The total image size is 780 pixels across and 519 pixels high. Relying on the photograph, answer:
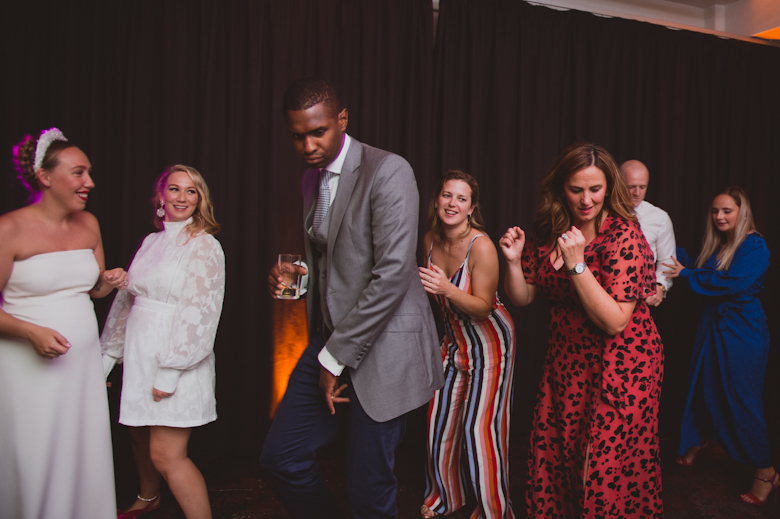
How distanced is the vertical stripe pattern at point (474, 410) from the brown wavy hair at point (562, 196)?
0.39m

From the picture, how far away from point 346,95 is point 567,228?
1.90m

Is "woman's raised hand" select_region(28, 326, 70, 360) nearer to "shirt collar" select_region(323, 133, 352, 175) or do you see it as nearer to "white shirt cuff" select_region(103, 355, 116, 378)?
"white shirt cuff" select_region(103, 355, 116, 378)

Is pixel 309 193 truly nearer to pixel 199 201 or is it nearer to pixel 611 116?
pixel 199 201

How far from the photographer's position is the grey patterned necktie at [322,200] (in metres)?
1.60

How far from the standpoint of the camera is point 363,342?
144 centimetres

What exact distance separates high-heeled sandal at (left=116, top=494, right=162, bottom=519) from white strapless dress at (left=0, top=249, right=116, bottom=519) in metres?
0.50

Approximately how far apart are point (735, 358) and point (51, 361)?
3.34 m

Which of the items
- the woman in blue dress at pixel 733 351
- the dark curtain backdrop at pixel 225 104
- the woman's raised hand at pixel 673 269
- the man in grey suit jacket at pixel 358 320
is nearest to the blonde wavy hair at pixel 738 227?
the woman in blue dress at pixel 733 351

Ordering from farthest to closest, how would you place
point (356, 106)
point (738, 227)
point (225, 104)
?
point (356, 106) < point (225, 104) < point (738, 227)

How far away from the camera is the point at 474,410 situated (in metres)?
2.24

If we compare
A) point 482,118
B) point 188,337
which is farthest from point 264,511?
point 482,118

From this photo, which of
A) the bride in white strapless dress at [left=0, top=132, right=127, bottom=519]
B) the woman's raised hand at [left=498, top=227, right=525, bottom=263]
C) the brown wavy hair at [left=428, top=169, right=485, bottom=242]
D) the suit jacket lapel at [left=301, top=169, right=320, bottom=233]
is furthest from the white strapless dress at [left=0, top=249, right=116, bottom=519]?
the woman's raised hand at [left=498, top=227, right=525, bottom=263]

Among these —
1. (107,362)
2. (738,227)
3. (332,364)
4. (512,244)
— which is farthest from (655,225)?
(107,362)

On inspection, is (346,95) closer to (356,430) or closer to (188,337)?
(188,337)
